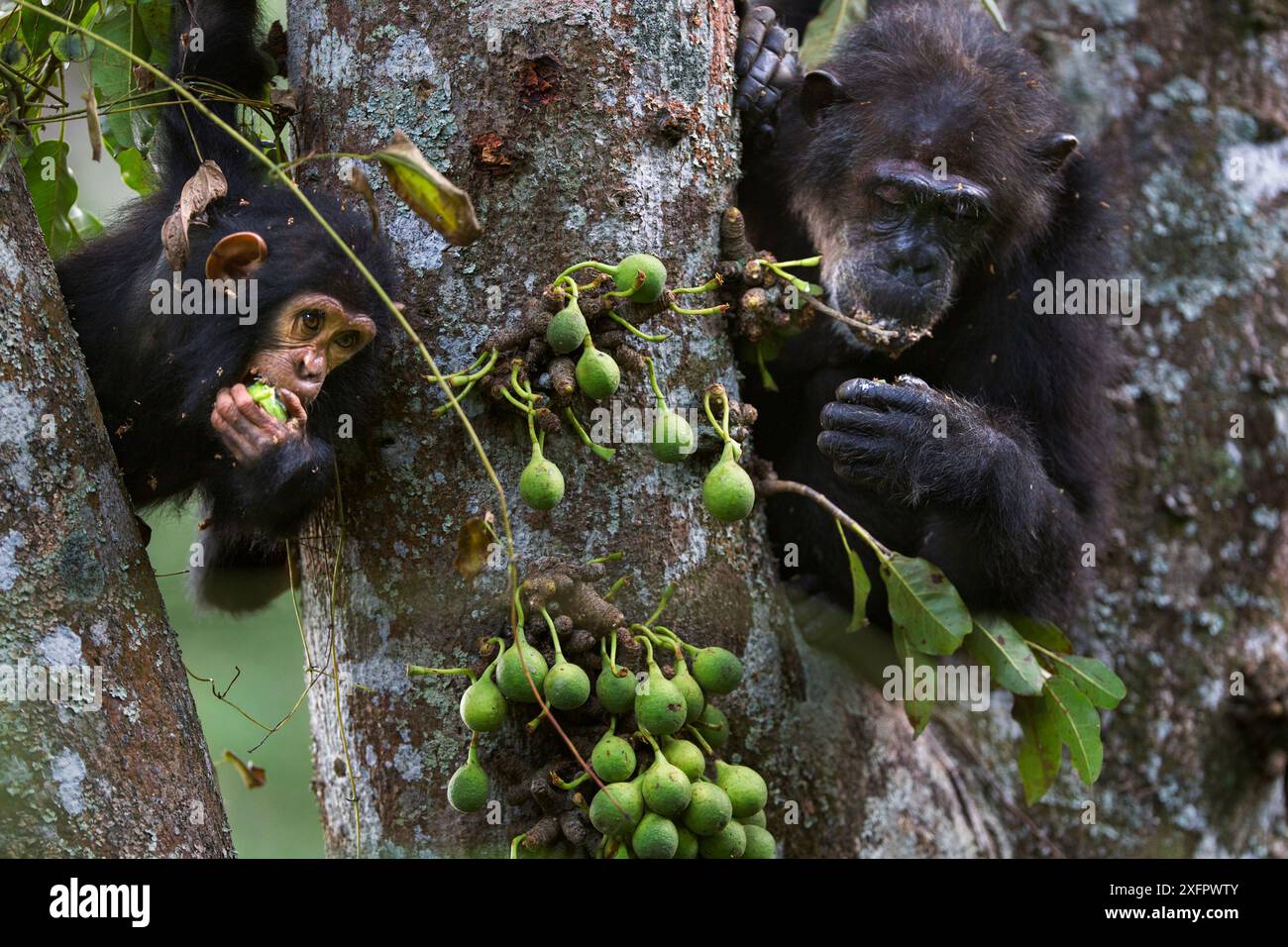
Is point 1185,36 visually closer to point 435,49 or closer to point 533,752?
point 435,49

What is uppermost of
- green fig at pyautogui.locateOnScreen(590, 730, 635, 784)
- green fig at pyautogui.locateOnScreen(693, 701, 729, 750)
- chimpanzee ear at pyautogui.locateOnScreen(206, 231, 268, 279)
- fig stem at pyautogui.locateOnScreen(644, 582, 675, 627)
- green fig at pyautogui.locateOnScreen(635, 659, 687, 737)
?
chimpanzee ear at pyautogui.locateOnScreen(206, 231, 268, 279)

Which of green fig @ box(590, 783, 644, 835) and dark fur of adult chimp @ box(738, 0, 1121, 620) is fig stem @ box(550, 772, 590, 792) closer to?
green fig @ box(590, 783, 644, 835)

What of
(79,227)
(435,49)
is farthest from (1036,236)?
(79,227)

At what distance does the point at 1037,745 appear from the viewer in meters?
3.80

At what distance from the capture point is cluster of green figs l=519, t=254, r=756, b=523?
2670 mm

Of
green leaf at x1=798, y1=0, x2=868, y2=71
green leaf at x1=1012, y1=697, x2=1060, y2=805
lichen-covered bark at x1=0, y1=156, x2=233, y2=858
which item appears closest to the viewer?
lichen-covered bark at x1=0, y1=156, x2=233, y2=858

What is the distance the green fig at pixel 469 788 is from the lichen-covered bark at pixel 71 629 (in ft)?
1.52

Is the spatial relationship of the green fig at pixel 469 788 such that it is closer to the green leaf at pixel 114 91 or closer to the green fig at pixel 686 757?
the green fig at pixel 686 757

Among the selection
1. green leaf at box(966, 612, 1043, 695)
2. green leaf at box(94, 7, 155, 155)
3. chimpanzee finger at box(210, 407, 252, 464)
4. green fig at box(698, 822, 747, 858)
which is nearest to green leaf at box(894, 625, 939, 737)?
green leaf at box(966, 612, 1043, 695)

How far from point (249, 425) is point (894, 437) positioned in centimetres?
186

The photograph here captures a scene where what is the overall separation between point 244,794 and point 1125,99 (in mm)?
6752

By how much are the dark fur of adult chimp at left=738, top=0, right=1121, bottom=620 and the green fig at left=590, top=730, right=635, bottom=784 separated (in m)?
1.79

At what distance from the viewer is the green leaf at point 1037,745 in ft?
12.2

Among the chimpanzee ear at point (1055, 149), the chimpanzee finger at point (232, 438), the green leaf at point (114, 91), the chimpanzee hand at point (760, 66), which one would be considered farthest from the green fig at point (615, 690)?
the chimpanzee ear at point (1055, 149)
